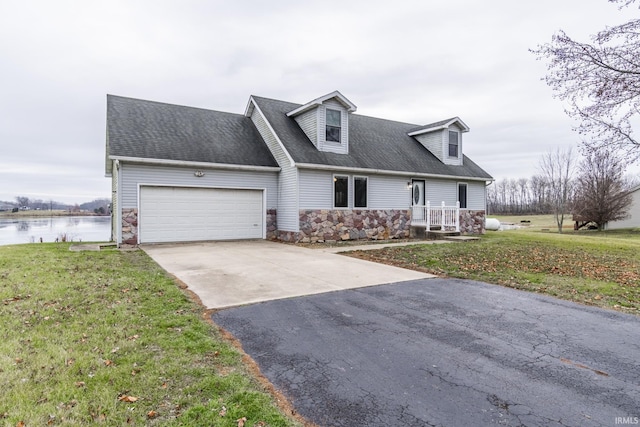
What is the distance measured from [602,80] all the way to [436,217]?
29.9ft

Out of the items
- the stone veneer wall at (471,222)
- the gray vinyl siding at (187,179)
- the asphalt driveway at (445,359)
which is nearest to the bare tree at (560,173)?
the stone veneer wall at (471,222)

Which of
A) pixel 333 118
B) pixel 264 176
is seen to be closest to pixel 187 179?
pixel 264 176

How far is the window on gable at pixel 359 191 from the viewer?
14343 mm

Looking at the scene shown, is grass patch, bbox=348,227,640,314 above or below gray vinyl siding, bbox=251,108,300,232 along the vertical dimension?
below

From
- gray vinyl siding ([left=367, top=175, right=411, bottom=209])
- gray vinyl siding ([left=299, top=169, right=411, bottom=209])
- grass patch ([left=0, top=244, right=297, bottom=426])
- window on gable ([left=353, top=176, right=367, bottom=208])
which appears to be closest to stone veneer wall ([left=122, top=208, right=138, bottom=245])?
gray vinyl siding ([left=299, top=169, right=411, bottom=209])

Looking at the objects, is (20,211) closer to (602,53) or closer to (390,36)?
(390,36)

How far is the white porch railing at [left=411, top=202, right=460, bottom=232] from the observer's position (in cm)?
1496

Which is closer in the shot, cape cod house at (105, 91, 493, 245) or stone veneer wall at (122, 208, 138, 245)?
stone veneer wall at (122, 208, 138, 245)

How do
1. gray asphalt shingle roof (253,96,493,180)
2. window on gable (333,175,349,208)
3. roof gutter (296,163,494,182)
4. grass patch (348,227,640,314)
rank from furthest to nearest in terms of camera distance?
1. window on gable (333,175,349,208)
2. gray asphalt shingle roof (253,96,493,180)
3. roof gutter (296,163,494,182)
4. grass patch (348,227,640,314)

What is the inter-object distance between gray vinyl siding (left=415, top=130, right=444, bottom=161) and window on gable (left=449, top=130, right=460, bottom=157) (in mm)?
609

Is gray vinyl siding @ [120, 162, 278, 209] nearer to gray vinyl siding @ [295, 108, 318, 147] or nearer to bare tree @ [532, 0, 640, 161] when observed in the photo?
gray vinyl siding @ [295, 108, 318, 147]

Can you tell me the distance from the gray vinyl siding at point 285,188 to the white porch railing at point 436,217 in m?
6.07

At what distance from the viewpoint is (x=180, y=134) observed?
13531 mm

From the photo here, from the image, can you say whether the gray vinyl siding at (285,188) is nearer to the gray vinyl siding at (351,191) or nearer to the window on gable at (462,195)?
the gray vinyl siding at (351,191)
